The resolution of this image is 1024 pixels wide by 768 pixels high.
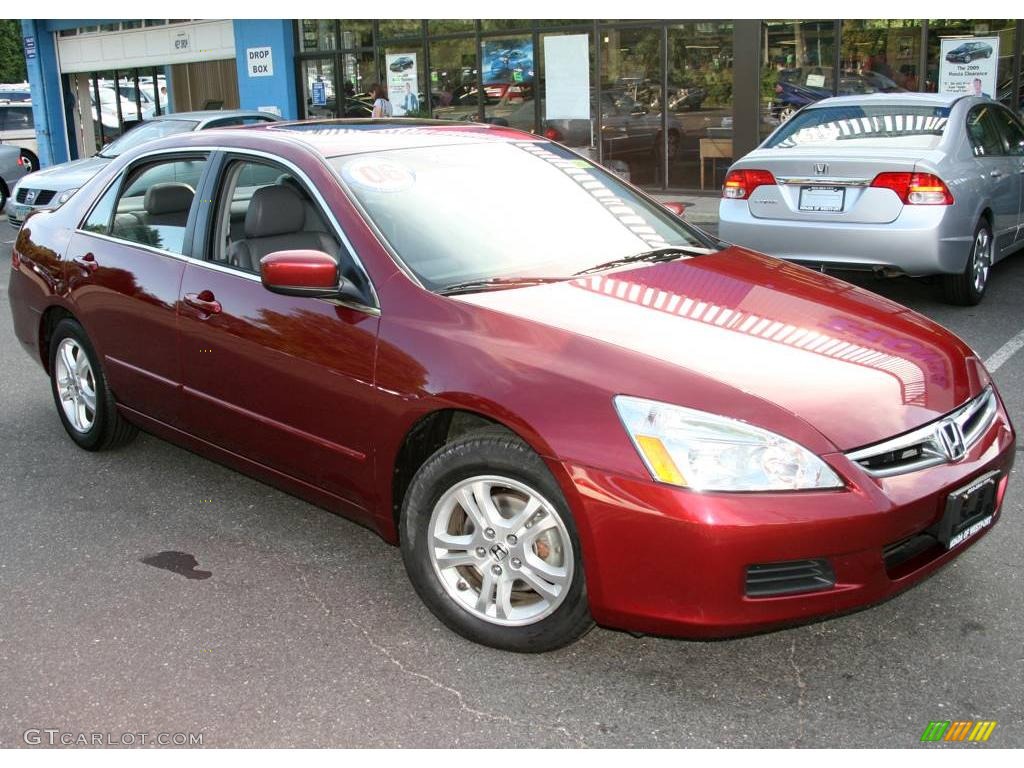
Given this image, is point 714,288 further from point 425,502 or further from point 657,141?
point 657,141

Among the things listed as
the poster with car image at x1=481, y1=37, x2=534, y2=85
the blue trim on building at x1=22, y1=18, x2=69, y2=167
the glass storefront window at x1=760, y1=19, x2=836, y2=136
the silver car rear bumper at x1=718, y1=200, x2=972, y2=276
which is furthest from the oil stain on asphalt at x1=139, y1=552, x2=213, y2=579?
the blue trim on building at x1=22, y1=18, x2=69, y2=167

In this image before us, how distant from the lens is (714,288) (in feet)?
13.1

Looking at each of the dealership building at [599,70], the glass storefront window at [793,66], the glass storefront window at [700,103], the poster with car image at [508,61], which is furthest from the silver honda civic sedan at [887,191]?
the poster with car image at [508,61]

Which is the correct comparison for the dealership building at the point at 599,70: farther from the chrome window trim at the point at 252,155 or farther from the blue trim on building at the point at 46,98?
the chrome window trim at the point at 252,155

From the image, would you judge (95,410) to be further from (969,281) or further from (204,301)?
(969,281)

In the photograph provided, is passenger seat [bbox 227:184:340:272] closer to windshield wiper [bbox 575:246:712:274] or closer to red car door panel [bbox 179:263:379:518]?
red car door panel [bbox 179:263:379:518]

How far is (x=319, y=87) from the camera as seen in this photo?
21.3 m

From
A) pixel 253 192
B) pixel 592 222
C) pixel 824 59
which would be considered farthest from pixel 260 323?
pixel 824 59

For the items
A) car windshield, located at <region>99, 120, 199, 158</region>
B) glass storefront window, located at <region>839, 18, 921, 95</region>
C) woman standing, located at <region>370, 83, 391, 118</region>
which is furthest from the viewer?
woman standing, located at <region>370, 83, 391, 118</region>

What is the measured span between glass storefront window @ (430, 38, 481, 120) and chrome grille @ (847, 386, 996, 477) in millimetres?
15389

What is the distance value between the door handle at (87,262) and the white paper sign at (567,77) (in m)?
12.6

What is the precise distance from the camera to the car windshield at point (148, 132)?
1366cm

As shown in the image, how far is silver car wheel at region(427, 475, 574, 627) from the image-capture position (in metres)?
3.32
